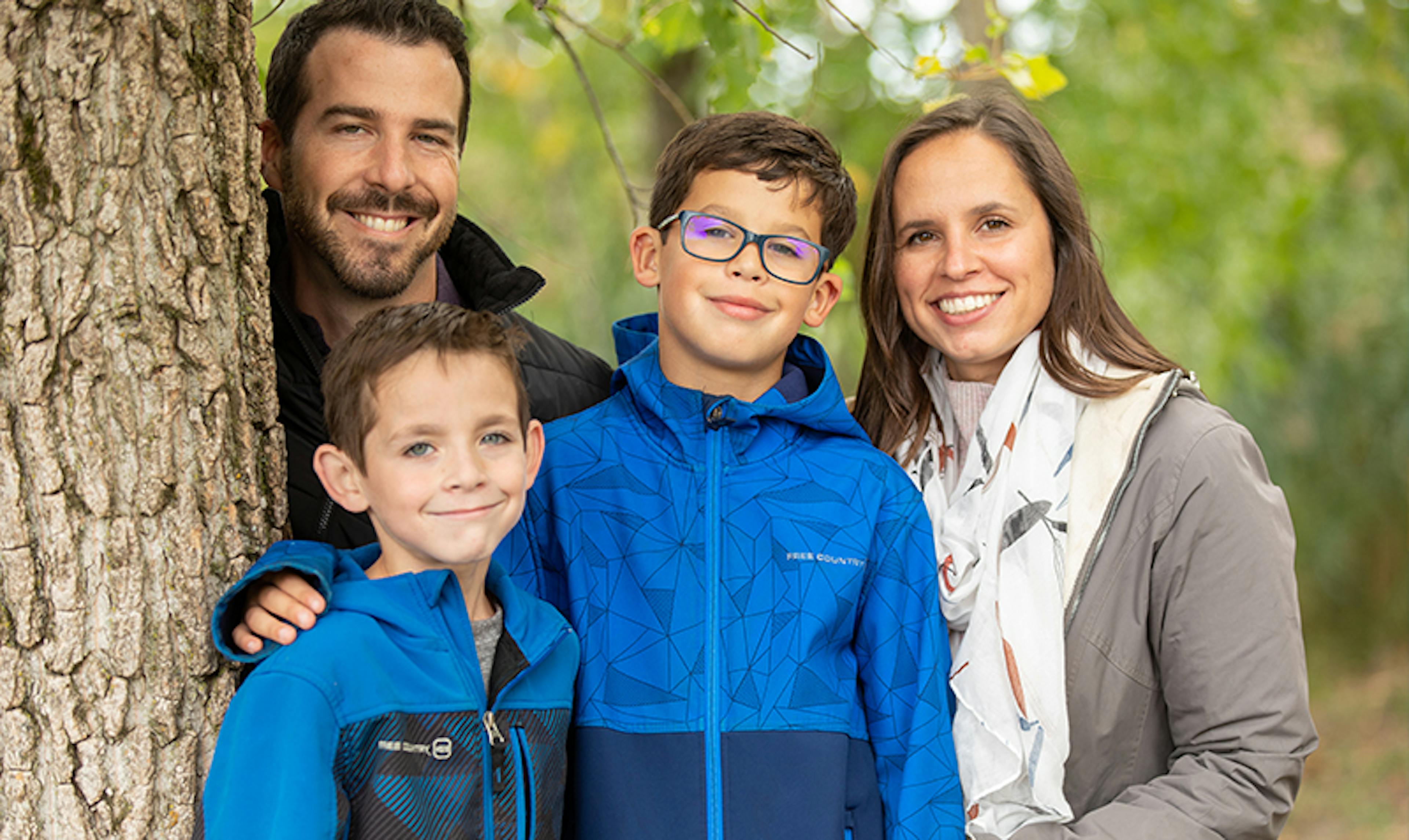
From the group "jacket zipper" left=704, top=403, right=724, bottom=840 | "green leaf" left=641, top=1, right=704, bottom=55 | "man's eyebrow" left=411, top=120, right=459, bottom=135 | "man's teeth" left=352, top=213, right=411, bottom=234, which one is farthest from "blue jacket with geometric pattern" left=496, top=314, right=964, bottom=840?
"green leaf" left=641, top=1, right=704, bottom=55

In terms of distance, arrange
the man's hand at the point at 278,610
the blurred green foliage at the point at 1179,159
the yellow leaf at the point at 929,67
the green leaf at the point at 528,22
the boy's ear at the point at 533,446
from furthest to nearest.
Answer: the blurred green foliage at the point at 1179,159 → the green leaf at the point at 528,22 → the yellow leaf at the point at 929,67 → the boy's ear at the point at 533,446 → the man's hand at the point at 278,610

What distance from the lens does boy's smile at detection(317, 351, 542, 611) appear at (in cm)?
181

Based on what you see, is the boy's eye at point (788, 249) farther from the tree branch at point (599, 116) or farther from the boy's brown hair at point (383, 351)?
the tree branch at point (599, 116)

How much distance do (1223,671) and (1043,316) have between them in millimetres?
847

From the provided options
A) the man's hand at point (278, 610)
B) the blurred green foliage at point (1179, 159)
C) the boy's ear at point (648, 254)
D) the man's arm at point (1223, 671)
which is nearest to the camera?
the man's hand at point (278, 610)

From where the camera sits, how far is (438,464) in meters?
1.81

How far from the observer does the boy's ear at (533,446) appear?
77.7 inches

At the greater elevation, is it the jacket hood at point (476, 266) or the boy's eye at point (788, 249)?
the jacket hood at point (476, 266)

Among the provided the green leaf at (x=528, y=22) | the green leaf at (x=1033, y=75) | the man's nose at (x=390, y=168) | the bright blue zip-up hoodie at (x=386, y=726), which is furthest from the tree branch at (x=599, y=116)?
the bright blue zip-up hoodie at (x=386, y=726)

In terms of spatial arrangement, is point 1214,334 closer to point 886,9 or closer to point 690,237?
point 886,9

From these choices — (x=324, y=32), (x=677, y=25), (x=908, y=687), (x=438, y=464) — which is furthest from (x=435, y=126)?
(x=908, y=687)

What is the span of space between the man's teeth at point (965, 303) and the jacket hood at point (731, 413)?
306mm

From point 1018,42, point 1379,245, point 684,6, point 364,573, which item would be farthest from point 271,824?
point 1379,245

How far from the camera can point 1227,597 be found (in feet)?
7.14
